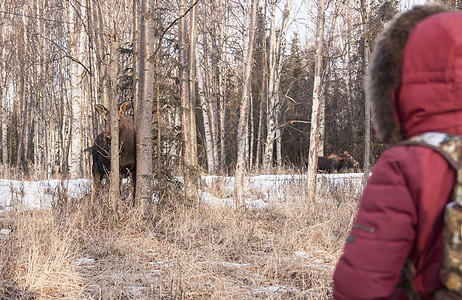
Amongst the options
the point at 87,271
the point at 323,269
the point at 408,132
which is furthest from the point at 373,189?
the point at 87,271

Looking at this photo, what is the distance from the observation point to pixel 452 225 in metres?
1.21

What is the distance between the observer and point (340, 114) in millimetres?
26250

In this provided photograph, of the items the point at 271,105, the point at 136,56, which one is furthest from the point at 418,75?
the point at 271,105

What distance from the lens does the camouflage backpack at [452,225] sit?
1.21 metres

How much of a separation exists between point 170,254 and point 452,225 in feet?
14.1

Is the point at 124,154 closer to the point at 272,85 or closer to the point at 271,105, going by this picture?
the point at 271,105

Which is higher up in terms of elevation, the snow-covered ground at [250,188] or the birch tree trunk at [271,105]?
the birch tree trunk at [271,105]

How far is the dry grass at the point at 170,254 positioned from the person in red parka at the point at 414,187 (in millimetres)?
2538

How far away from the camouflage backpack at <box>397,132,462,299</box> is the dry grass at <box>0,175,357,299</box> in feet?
8.52

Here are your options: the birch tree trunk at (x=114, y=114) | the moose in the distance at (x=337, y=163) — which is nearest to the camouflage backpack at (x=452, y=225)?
the birch tree trunk at (x=114, y=114)

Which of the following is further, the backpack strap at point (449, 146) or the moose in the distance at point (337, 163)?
the moose in the distance at point (337, 163)

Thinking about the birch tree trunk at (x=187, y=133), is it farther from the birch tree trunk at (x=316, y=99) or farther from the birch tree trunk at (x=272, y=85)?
the birch tree trunk at (x=272, y=85)

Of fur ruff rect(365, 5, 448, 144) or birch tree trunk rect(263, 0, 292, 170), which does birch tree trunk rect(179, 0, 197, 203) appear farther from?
birch tree trunk rect(263, 0, 292, 170)

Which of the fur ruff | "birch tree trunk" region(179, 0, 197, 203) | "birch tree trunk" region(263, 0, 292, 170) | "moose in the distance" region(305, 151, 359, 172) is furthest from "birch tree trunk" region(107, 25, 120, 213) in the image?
"moose in the distance" region(305, 151, 359, 172)
